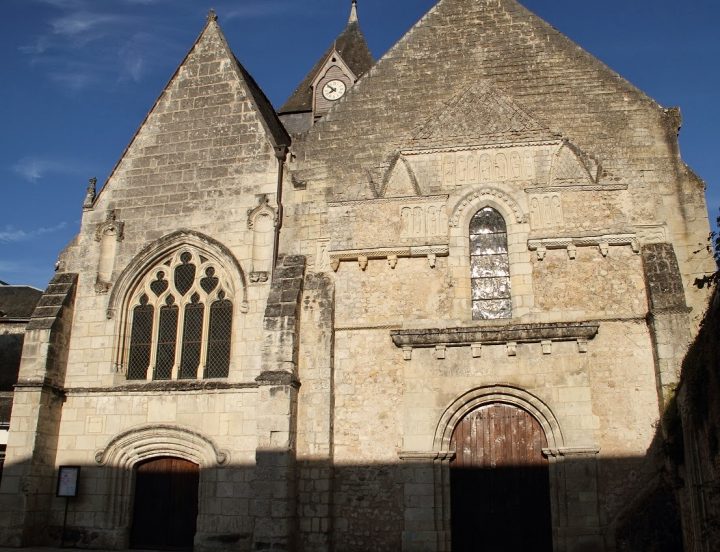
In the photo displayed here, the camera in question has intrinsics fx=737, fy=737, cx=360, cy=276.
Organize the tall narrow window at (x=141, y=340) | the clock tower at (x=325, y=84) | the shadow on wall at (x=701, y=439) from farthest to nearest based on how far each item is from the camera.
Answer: the clock tower at (x=325, y=84) < the tall narrow window at (x=141, y=340) < the shadow on wall at (x=701, y=439)

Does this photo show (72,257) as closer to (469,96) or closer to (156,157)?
(156,157)

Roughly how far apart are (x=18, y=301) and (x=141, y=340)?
9.53 metres

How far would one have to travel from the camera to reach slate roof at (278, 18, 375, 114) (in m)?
25.8

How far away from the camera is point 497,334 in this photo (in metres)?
12.7

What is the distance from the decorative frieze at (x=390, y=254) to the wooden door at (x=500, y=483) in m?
2.91

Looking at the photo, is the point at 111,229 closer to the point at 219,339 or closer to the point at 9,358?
the point at 219,339

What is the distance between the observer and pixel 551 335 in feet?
41.0

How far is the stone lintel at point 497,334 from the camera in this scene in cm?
1243

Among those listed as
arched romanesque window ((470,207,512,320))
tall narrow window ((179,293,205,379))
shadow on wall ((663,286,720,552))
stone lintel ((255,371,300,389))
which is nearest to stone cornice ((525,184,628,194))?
arched romanesque window ((470,207,512,320))

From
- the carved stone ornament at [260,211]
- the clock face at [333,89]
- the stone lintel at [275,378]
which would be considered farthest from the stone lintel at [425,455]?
the clock face at [333,89]

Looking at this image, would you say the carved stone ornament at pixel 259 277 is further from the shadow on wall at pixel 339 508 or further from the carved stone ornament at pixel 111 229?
the shadow on wall at pixel 339 508

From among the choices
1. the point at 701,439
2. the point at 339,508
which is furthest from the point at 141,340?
the point at 701,439

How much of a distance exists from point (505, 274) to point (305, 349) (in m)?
3.89

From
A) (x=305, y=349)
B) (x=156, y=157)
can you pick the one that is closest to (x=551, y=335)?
(x=305, y=349)
